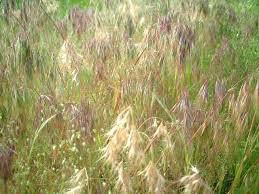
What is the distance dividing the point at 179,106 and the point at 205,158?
10.3 inches

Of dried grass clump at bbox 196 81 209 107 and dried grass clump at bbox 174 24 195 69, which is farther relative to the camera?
dried grass clump at bbox 174 24 195 69

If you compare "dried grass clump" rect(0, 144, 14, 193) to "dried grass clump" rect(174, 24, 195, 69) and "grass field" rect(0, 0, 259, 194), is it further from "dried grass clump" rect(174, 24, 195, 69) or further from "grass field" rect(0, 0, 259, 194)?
"dried grass clump" rect(174, 24, 195, 69)

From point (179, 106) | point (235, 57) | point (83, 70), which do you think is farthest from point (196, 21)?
point (179, 106)

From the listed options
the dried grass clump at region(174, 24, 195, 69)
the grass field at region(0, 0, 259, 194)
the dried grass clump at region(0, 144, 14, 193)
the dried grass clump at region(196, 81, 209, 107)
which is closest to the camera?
the dried grass clump at region(0, 144, 14, 193)

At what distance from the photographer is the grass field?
1.38m

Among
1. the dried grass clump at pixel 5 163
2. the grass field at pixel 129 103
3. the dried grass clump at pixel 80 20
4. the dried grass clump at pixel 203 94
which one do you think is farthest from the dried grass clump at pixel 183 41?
the dried grass clump at pixel 5 163

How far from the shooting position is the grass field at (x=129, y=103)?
1.38 m

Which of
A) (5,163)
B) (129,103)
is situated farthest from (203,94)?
(5,163)

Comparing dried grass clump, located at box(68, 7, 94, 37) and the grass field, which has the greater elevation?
dried grass clump, located at box(68, 7, 94, 37)

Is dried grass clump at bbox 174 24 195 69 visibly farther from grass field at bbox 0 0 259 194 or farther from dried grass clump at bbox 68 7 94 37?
dried grass clump at bbox 68 7 94 37

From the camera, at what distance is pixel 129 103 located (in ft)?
5.47

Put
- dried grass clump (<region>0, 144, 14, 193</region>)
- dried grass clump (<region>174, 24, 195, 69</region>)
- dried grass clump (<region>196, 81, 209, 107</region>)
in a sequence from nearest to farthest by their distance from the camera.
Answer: dried grass clump (<region>0, 144, 14, 193</region>), dried grass clump (<region>196, 81, 209, 107</region>), dried grass clump (<region>174, 24, 195, 69</region>)

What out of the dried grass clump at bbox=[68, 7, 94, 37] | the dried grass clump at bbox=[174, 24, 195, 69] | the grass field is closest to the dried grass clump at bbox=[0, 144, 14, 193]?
the grass field

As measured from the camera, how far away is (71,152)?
1.59 meters
